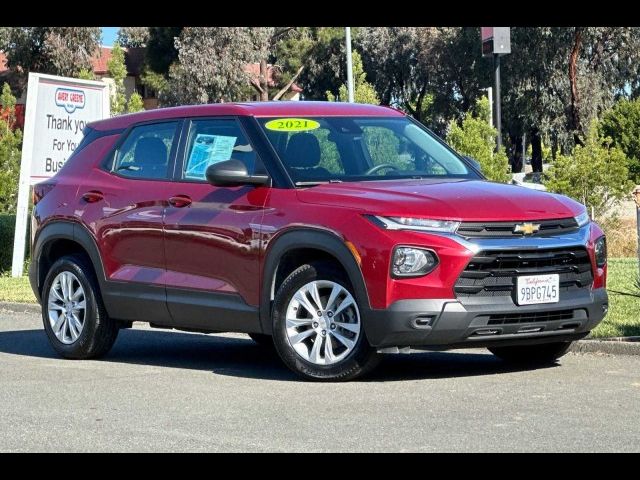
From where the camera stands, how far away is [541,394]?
8.35 metres

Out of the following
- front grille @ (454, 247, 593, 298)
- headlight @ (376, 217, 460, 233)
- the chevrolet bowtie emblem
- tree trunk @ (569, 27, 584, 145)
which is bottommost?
front grille @ (454, 247, 593, 298)

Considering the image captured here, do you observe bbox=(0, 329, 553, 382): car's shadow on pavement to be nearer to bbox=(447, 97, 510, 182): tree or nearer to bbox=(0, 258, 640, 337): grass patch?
bbox=(0, 258, 640, 337): grass patch

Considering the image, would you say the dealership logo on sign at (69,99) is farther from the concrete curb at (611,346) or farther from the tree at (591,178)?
the concrete curb at (611,346)

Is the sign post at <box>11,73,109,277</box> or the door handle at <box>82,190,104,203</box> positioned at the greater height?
the sign post at <box>11,73,109,277</box>

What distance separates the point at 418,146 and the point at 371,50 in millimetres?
74708

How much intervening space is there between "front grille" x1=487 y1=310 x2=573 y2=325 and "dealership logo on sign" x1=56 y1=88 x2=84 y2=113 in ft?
47.1

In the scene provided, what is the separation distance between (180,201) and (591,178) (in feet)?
53.4

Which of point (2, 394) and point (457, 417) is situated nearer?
point (457, 417)

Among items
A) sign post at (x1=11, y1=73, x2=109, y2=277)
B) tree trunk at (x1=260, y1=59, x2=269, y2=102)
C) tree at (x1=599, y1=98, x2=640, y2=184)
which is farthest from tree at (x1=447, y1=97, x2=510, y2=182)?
tree trunk at (x1=260, y1=59, x2=269, y2=102)

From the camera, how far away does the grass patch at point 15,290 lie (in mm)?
16312

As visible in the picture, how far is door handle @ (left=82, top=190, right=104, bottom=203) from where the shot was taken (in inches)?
422
